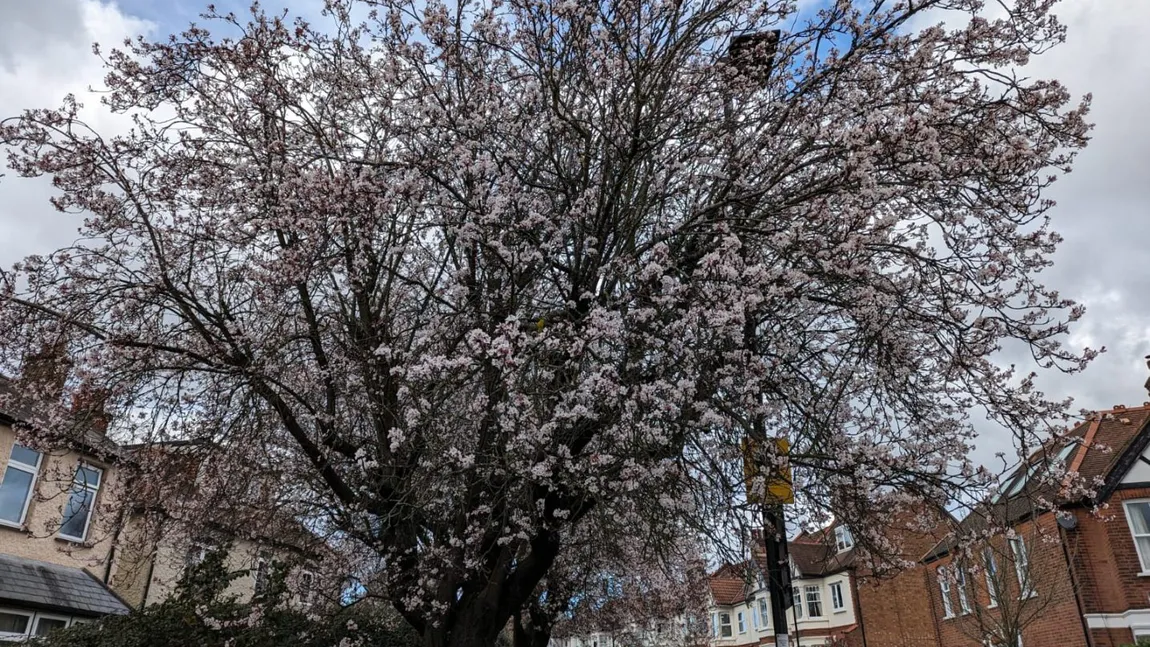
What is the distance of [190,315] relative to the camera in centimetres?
794

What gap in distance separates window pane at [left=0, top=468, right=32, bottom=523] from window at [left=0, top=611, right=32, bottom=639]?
6.04ft

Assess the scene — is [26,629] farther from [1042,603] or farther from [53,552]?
[1042,603]

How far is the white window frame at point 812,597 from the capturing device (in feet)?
112

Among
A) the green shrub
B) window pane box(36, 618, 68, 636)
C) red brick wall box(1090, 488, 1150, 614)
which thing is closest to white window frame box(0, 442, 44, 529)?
window pane box(36, 618, 68, 636)

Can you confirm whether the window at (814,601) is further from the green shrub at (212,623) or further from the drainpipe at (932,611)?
the green shrub at (212,623)

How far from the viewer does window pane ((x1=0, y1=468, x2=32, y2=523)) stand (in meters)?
14.5

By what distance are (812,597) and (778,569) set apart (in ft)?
100

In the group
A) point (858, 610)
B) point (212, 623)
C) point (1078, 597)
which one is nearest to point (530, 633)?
point (212, 623)

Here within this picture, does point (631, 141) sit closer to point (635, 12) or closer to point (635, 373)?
point (635, 12)

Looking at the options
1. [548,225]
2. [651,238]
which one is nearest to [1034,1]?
[651,238]

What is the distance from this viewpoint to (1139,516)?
57.2 ft

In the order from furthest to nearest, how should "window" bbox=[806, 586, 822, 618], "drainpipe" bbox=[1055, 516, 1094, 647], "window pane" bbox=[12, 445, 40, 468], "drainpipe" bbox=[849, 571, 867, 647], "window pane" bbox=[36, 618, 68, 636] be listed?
"window" bbox=[806, 586, 822, 618], "drainpipe" bbox=[849, 571, 867, 647], "drainpipe" bbox=[1055, 516, 1094, 647], "window pane" bbox=[12, 445, 40, 468], "window pane" bbox=[36, 618, 68, 636]

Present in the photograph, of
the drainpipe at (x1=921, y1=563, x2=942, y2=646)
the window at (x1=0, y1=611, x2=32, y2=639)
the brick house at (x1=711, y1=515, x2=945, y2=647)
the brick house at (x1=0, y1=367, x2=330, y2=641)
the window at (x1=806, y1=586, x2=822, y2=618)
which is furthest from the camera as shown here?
the window at (x1=806, y1=586, x2=822, y2=618)

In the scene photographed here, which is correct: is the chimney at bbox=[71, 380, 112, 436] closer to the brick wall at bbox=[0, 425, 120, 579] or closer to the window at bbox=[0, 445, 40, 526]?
the brick wall at bbox=[0, 425, 120, 579]
